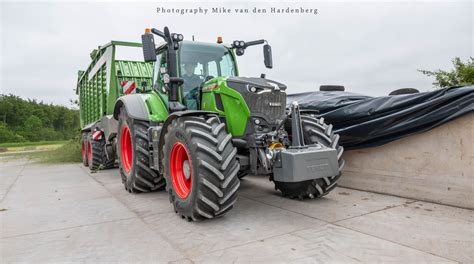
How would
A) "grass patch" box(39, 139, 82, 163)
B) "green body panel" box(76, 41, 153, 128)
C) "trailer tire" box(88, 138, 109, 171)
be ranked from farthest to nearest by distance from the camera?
"grass patch" box(39, 139, 82, 163)
"trailer tire" box(88, 138, 109, 171)
"green body panel" box(76, 41, 153, 128)

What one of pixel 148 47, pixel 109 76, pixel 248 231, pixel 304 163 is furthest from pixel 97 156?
pixel 304 163

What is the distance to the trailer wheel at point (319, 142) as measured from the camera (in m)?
4.21

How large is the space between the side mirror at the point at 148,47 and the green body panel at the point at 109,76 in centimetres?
358

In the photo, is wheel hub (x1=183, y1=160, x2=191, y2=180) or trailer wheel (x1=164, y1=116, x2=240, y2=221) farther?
wheel hub (x1=183, y1=160, x2=191, y2=180)

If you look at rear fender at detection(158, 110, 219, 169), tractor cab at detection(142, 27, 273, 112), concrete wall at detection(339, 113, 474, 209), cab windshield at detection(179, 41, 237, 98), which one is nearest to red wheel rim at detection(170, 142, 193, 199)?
rear fender at detection(158, 110, 219, 169)

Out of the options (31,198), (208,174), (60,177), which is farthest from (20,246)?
(60,177)

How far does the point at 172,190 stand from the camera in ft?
13.8

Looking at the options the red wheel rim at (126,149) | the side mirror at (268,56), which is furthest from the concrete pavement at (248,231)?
the side mirror at (268,56)

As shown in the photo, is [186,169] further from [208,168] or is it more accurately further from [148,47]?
[148,47]

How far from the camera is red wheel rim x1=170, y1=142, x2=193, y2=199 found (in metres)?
4.15

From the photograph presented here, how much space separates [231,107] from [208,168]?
1070 millimetres

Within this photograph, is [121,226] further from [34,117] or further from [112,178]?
[34,117]

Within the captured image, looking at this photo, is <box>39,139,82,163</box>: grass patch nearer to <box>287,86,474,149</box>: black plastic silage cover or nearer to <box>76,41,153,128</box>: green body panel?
<box>76,41,153,128</box>: green body panel

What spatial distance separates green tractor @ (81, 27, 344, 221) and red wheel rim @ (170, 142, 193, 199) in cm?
1
